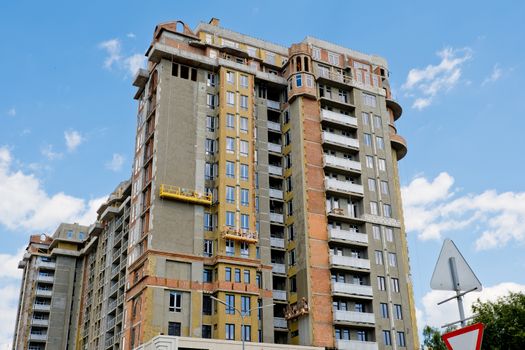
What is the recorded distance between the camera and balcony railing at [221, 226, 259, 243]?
6829cm

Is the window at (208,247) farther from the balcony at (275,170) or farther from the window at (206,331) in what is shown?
the balcony at (275,170)

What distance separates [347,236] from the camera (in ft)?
244

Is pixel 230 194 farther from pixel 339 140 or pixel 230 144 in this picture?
pixel 339 140

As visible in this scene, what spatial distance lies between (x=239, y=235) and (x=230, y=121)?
14703 mm

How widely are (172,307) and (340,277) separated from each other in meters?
20.8

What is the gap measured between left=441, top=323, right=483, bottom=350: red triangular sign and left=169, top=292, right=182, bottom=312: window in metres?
56.0

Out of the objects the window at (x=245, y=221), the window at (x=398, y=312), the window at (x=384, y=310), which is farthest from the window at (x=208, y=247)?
the window at (x=398, y=312)

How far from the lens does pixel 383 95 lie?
87250 millimetres

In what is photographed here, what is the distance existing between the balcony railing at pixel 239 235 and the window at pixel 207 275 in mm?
4169

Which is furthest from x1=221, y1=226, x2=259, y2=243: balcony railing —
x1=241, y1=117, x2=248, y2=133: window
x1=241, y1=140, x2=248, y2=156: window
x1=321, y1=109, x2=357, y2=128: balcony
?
x1=321, y1=109, x2=357, y2=128: balcony

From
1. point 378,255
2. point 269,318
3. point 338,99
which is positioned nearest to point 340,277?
point 378,255

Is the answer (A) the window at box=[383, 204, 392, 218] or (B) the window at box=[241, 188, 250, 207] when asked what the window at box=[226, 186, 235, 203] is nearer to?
(B) the window at box=[241, 188, 250, 207]

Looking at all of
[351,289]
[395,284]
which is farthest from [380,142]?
[351,289]

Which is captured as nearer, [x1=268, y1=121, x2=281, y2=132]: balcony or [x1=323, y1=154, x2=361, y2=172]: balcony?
[x1=323, y1=154, x2=361, y2=172]: balcony
